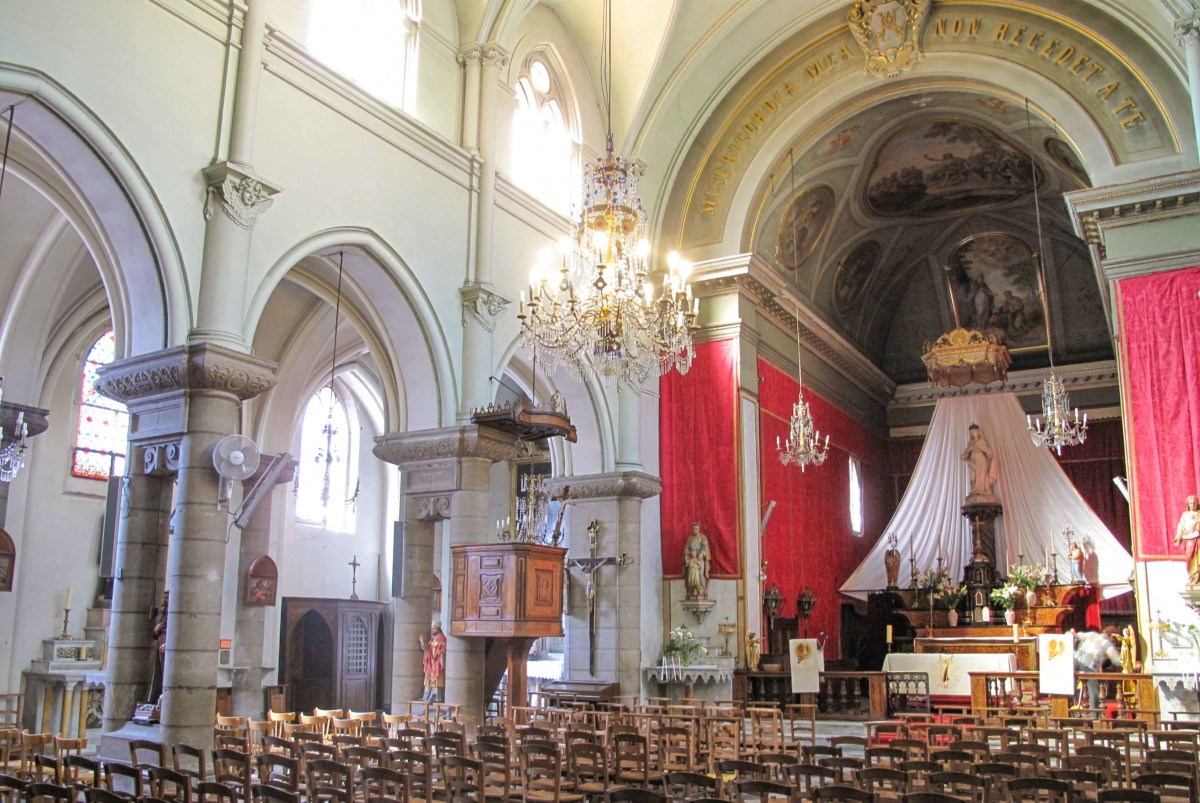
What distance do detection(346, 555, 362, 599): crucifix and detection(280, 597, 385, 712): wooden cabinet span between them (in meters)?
0.27

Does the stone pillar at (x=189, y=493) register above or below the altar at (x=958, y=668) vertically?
above

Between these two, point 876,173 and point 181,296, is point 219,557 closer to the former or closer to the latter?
point 181,296

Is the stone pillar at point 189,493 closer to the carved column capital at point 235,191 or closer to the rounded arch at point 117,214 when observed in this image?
the rounded arch at point 117,214

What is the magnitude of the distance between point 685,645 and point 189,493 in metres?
8.82

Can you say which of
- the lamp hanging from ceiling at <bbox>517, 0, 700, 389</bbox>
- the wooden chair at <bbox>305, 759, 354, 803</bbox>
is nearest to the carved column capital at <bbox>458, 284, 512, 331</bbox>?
the lamp hanging from ceiling at <bbox>517, 0, 700, 389</bbox>

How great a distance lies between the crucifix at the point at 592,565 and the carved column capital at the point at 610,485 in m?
0.46

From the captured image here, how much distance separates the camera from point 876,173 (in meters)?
21.4

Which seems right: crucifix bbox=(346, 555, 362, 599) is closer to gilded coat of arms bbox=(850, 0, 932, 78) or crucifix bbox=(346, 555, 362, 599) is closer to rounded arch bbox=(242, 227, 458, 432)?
rounded arch bbox=(242, 227, 458, 432)

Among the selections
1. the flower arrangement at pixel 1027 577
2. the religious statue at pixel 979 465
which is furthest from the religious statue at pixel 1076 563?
the religious statue at pixel 979 465

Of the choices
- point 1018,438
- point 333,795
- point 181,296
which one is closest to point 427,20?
point 181,296

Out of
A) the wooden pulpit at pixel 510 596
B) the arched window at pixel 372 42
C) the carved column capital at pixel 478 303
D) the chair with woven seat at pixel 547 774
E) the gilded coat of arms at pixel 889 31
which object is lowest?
the chair with woven seat at pixel 547 774

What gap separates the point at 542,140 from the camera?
52.7 ft

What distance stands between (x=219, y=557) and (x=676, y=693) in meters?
8.49

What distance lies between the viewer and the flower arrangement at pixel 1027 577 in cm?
1909
